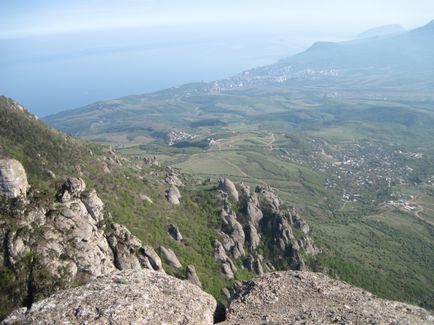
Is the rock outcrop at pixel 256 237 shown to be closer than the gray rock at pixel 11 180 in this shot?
No

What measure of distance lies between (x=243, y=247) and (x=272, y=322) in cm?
5627

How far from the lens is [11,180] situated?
41219 mm

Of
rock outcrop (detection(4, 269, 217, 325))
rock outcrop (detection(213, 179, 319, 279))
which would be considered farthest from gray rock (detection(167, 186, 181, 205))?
rock outcrop (detection(4, 269, 217, 325))

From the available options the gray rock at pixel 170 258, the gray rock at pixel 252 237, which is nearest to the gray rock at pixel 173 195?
the gray rock at pixel 252 237

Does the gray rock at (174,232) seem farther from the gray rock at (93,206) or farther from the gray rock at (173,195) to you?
the gray rock at (93,206)

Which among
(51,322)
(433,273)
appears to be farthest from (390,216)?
(51,322)

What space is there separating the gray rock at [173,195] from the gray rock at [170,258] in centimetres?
2293

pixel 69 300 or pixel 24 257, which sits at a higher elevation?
pixel 69 300

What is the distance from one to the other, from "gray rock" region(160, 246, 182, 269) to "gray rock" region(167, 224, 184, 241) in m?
8.65

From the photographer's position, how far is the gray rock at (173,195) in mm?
82938

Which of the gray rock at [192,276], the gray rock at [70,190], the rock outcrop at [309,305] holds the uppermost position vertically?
the gray rock at [70,190]

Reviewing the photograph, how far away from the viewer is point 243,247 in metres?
78.7

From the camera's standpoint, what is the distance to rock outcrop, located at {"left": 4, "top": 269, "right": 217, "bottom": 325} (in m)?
20.8

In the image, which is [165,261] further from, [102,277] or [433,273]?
[433,273]
